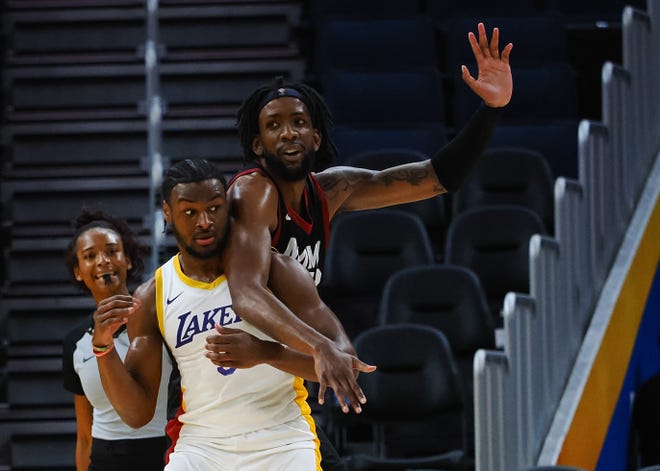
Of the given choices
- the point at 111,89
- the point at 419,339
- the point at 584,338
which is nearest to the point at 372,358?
the point at 419,339

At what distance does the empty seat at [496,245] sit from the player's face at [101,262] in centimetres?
256

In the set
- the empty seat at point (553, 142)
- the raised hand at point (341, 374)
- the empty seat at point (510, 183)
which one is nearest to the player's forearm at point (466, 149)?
the raised hand at point (341, 374)

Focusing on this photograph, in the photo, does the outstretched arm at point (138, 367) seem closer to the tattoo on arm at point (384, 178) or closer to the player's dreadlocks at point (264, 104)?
the player's dreadlocks at point (264, 104)

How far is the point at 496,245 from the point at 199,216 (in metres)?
3.59

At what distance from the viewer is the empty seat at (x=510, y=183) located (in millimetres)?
7430

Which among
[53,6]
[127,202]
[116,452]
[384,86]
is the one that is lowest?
[116,452]

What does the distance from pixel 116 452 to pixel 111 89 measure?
13.8 feet

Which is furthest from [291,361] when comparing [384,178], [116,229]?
[116,229]

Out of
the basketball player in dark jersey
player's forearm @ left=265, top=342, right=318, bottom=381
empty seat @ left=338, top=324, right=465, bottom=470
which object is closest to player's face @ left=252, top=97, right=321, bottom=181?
the basketball player in dark jersey

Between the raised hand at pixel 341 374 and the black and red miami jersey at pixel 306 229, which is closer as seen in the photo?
the raised hand at pixel 341 374

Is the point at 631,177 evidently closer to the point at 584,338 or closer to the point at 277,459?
the point at 584,338

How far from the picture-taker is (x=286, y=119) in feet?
12.9

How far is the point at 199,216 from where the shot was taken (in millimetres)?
3619

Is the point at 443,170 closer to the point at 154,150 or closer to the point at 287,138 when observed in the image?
the point at 287,138
